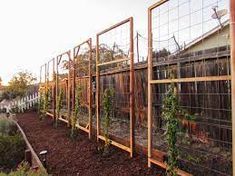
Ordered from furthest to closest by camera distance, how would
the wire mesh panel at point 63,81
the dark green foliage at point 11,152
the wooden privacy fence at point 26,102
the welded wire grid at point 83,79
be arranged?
1. the wooden privacy fence at point 26,102
2. the wire mesh panel at point 63,81
3. the welded wire grid at point 83,79
4. the dark green foliage at point 11,152

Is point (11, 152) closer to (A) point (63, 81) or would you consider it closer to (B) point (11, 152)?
(B) point (11, 152)

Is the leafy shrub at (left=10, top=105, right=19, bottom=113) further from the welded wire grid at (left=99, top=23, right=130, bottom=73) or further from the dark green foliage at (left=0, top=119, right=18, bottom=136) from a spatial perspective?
the welded wire grid at (left=99, top=23, right=130, bottom=73)

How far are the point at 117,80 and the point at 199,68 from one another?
2.80 m

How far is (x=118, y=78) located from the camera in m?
6.80

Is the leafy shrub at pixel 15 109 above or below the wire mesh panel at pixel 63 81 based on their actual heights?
below

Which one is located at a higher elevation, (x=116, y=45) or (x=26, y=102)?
(x=116, y=45)

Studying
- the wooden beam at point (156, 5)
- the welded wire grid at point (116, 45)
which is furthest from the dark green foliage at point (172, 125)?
the welded wire grid at point (116, 45)

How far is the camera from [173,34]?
4102 millimetres

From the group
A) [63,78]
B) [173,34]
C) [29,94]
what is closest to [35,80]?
[29,94]

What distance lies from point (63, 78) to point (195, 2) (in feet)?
27.3

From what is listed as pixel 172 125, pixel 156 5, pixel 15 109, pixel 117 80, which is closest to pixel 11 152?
pixel 117 80

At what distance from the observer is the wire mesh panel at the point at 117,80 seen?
5.50 meters

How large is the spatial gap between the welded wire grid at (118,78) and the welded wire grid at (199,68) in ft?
3.92

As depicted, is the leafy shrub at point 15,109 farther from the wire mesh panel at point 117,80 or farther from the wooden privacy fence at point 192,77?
the wooden privacy fence at point 192,77
